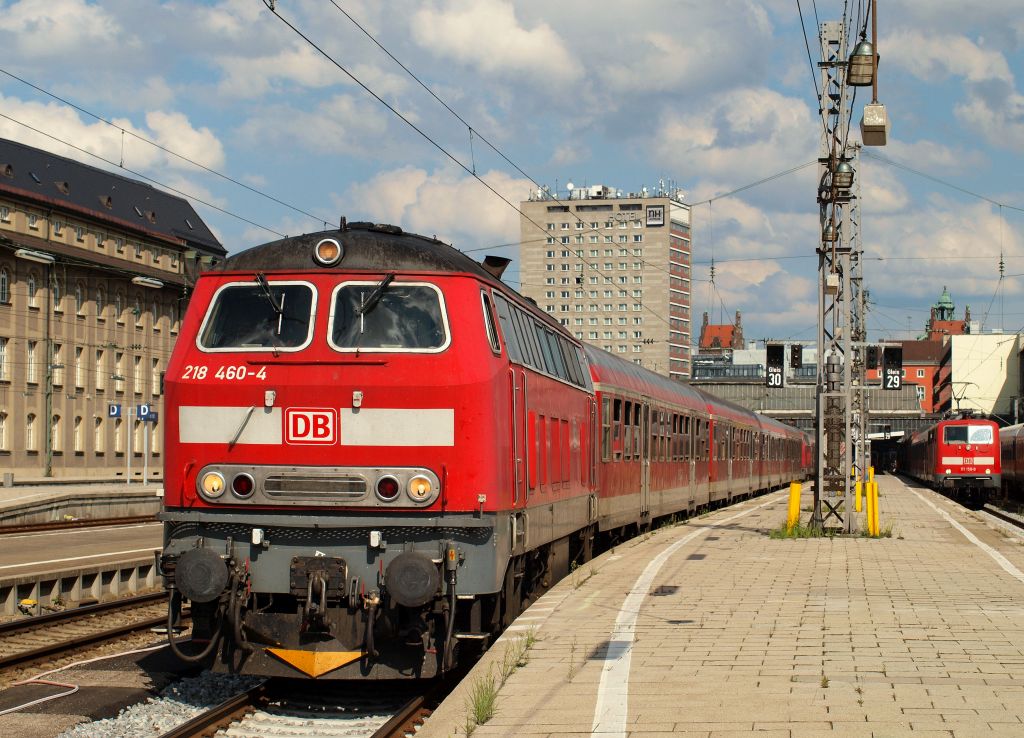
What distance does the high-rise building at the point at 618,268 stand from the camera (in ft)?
611

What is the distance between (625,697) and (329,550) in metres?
2.49

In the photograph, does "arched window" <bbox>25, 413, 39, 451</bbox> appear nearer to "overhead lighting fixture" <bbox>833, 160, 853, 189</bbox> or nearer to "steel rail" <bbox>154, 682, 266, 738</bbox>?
"overhead lighting fixture" <bbox>833, 160, 853, 189</bbox>

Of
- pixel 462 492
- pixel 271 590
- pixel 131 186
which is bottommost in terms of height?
pixel 271 590

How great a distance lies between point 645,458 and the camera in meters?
24.5

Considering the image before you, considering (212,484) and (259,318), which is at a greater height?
(259,318)

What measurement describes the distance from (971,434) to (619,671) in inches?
1756

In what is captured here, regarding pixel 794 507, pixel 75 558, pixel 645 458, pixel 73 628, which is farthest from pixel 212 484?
pixel 794 507

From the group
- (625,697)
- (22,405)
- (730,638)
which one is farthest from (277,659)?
(22,405)

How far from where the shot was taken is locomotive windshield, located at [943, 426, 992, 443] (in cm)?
5103

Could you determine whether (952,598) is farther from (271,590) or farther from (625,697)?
(271,590)

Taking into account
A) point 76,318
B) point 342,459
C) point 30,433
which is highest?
point 76,318

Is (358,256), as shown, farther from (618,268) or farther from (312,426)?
(618,268)

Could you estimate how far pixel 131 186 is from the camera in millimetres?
81562

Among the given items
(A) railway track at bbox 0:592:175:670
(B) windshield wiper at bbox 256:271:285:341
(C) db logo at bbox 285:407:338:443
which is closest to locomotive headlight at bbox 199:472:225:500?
(C) db logo at bbox 285:407:338:443
